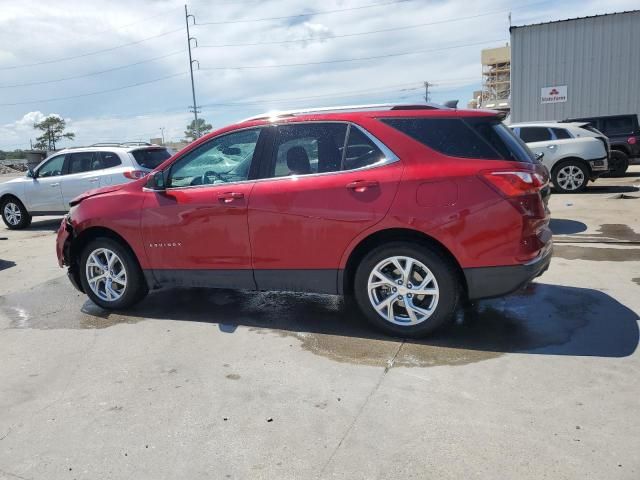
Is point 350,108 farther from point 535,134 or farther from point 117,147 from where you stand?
point 535,134

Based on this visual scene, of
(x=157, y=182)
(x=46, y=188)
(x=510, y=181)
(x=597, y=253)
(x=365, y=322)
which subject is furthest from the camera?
(x=46, y=188)

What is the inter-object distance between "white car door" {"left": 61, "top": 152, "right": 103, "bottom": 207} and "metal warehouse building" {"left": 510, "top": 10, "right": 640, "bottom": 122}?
17.1 meters

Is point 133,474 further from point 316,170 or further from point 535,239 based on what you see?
point 535,239

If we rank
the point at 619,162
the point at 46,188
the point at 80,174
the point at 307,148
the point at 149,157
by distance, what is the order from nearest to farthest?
1. the point at 307,148
2. the point at 149,157
3. the point at 80,174
4. the point at 46,188
5. the point at 619,162

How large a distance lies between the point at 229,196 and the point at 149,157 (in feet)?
22.8

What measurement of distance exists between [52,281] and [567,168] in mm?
10685

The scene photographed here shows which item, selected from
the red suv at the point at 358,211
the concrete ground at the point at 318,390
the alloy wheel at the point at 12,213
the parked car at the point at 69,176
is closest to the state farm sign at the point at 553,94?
the parked car at the point at 69,176

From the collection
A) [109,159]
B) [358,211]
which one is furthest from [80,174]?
[358,211]

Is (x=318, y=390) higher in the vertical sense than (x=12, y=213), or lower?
lower

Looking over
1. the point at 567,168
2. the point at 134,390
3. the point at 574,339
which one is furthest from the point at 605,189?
the point at 134,390

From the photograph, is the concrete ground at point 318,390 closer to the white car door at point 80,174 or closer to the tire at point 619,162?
the white car door at point 80,174

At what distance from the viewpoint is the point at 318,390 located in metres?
3.44

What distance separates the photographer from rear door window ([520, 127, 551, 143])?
12.3 meters

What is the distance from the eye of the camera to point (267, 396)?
11.2 feet
